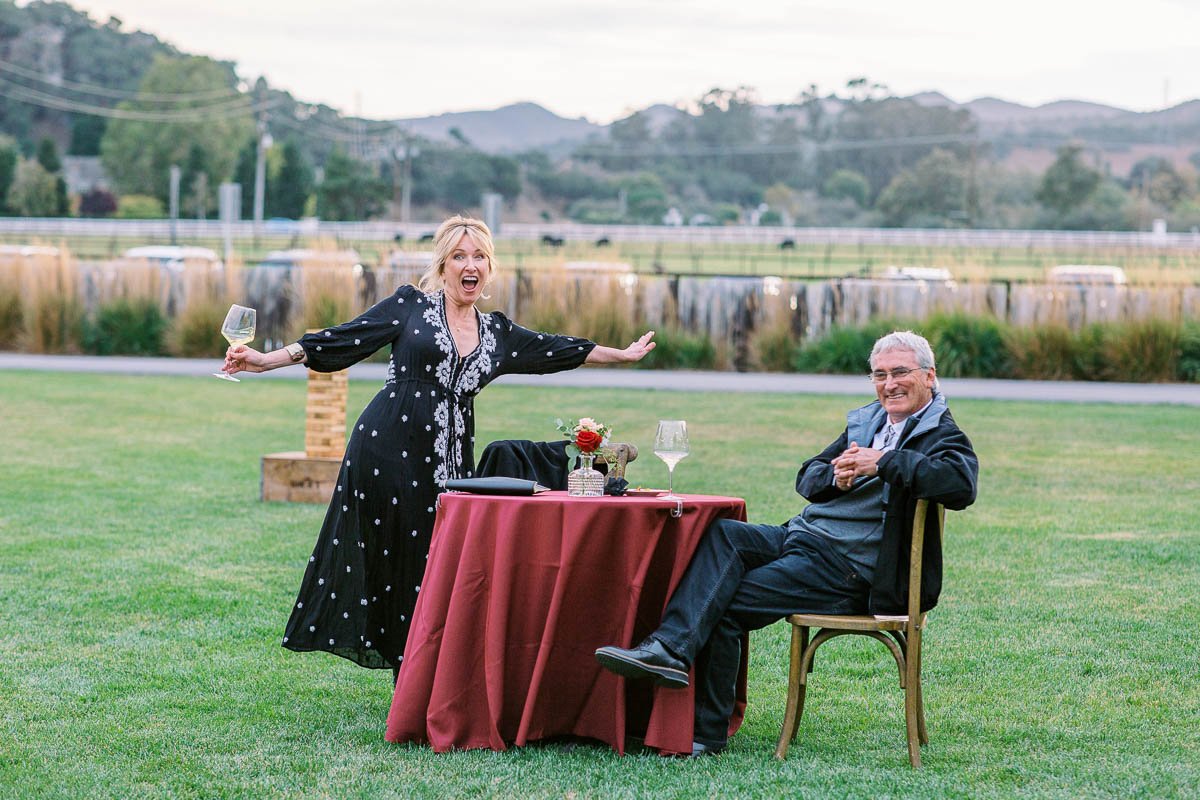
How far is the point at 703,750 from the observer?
17.5ft

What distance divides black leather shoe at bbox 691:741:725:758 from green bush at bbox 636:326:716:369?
688 inches

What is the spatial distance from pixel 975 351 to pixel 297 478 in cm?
1296

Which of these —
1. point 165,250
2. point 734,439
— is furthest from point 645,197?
point 734,439

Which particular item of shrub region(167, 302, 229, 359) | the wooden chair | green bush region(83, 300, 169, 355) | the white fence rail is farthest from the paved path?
the white fence rail

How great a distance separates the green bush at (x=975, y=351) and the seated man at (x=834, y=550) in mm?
16374

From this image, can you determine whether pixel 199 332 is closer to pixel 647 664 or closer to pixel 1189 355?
pixel 1189 355

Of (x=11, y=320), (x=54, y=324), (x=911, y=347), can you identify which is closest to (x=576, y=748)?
(x=911, y=347)

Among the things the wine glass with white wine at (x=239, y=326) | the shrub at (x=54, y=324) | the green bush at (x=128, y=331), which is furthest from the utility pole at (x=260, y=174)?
the wine glass with white wine at (x=239, y=326)

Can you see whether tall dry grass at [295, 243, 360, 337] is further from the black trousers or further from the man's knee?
the black trousers

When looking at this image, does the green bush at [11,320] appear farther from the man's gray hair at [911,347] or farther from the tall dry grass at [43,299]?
the man's gray hair at [911,347]

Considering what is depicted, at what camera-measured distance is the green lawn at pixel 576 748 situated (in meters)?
5.11

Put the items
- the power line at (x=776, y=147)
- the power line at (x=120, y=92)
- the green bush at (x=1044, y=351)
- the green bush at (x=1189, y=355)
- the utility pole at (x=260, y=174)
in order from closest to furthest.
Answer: the green bush at (x=1189, y=355) < the green bush at (x=1044, y=351) < the utility pole at (x=260, y=174) < the power line at (x=120, y=92) < the power line at (x=776, y=147)

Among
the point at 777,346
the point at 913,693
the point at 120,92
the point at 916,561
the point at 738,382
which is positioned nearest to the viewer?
the point at 916,561

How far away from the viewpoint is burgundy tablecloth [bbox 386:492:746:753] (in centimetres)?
523
